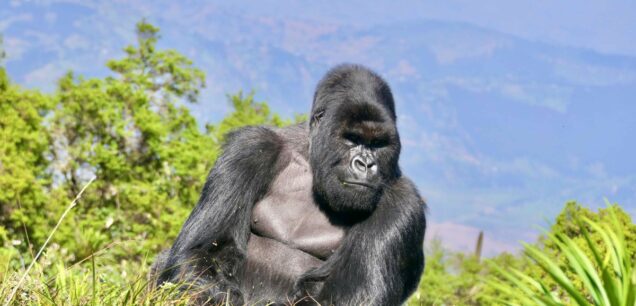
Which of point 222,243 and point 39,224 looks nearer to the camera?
point 222,243

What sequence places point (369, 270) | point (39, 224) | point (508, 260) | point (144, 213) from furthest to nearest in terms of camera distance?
point (508, 260) → point (144, 213) → point (39, 224) → point (369, 270)

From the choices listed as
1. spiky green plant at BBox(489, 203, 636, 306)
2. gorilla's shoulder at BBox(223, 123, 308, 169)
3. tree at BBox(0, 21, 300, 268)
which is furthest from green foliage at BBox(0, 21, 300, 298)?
spiky green plant at BBox(489, 203, 636, 306)

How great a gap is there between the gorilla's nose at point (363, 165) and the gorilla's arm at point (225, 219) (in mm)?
648

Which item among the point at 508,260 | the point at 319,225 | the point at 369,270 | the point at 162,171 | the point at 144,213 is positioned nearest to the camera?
the point at 369,270

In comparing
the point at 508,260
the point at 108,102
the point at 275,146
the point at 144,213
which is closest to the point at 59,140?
the point at 108,102

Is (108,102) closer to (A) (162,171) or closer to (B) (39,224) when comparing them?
(A) (162,171)

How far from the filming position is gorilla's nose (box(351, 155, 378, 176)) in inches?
210

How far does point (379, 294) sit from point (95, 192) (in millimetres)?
11863

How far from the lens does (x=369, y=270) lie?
5.30m

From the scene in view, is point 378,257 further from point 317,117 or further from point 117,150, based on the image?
point 117,150

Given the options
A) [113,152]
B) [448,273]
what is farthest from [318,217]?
[448,273]

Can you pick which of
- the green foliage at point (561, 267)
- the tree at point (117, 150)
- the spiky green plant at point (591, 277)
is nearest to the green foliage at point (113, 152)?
the tree at point (117, 150)

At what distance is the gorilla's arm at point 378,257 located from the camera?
5277 mm

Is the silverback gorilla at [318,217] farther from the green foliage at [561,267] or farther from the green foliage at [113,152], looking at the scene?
the green foliage at [113,152]
